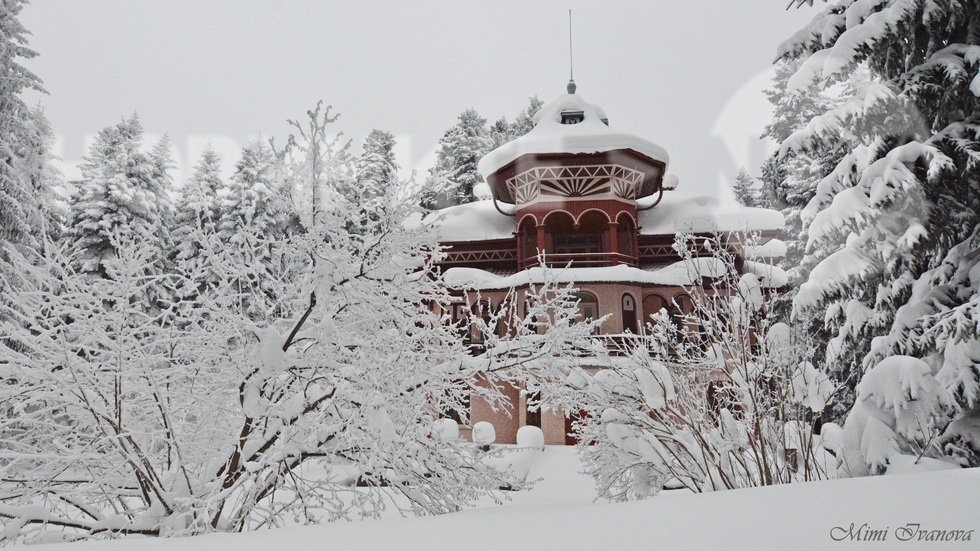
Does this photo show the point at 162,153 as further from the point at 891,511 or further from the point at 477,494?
the point at 891,511

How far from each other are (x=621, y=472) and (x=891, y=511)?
4393 millimetres

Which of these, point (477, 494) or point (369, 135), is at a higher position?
point (369, 135)

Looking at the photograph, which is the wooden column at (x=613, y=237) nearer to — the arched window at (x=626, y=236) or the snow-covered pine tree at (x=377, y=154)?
the arched window at (x=626, y=236)

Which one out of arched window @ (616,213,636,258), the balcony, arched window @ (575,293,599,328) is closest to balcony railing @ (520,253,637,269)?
the balcony

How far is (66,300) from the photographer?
607 cm

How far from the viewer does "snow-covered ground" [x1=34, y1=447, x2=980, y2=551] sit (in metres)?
2.88

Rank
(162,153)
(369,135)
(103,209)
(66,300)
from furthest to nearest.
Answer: (369,135) → (162,153) → (103,209) → (66,300)

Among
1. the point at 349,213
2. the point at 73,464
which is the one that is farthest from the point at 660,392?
the point at 73,464

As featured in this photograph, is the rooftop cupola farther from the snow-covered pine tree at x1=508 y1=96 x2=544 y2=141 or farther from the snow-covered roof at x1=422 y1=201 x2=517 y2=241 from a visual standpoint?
the snow-covered pine tree at x1=508 y1=96 x2=544 y2=141

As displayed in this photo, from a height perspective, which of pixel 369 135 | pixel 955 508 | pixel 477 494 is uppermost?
pixel 369 135

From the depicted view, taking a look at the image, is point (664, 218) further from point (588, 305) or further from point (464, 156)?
point (464, 156)

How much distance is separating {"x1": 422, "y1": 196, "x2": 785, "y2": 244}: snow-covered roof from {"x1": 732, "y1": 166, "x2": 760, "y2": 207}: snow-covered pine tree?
1803cm

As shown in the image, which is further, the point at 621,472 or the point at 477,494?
the point at 621,472

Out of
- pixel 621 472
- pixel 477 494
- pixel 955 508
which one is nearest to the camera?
pixel 955 508
